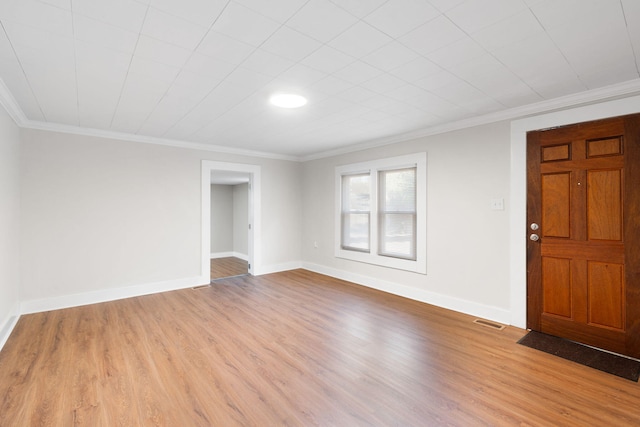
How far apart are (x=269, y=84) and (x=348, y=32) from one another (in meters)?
0.99

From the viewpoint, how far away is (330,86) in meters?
2.65

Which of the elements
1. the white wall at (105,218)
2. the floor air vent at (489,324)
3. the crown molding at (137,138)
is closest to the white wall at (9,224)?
the white wall at (105,218)

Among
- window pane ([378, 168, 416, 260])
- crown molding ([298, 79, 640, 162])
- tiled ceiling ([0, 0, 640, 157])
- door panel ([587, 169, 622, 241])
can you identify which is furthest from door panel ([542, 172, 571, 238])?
window pane ([378, 168, 416, 260])

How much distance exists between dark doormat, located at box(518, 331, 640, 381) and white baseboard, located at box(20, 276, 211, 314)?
4.65 m

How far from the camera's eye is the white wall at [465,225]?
3.41 m

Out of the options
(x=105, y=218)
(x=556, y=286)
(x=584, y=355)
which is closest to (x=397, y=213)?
(x=556, y=286)

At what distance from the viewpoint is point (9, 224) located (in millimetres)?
3158

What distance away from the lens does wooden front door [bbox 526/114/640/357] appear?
2.62 m

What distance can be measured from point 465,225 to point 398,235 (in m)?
1.12

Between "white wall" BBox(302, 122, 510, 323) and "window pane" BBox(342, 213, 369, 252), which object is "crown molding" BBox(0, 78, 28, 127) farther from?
"window pane" BBox(342, 213, 369, 252)

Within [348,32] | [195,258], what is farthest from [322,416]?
[195,258]

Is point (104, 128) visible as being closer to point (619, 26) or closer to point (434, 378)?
point (434, 378)

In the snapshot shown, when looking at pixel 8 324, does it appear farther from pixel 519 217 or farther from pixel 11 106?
pixel 519 217

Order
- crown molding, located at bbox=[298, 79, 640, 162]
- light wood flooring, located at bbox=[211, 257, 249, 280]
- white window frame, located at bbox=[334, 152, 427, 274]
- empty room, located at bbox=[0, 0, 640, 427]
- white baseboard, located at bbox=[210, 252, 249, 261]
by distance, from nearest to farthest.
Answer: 1. empty room, located at bbox=[0, 0, 640, 427]
2. crown molding, located at bbox=[298, 79, 640, 162]
3. white window frame, located at bbox=[334, 152, 427, 274]
4. light wood flooring, located at bbox=[211, 257, 249, 280]
5. white baseboard, located at bbox=[210, 252, 249, 261]
